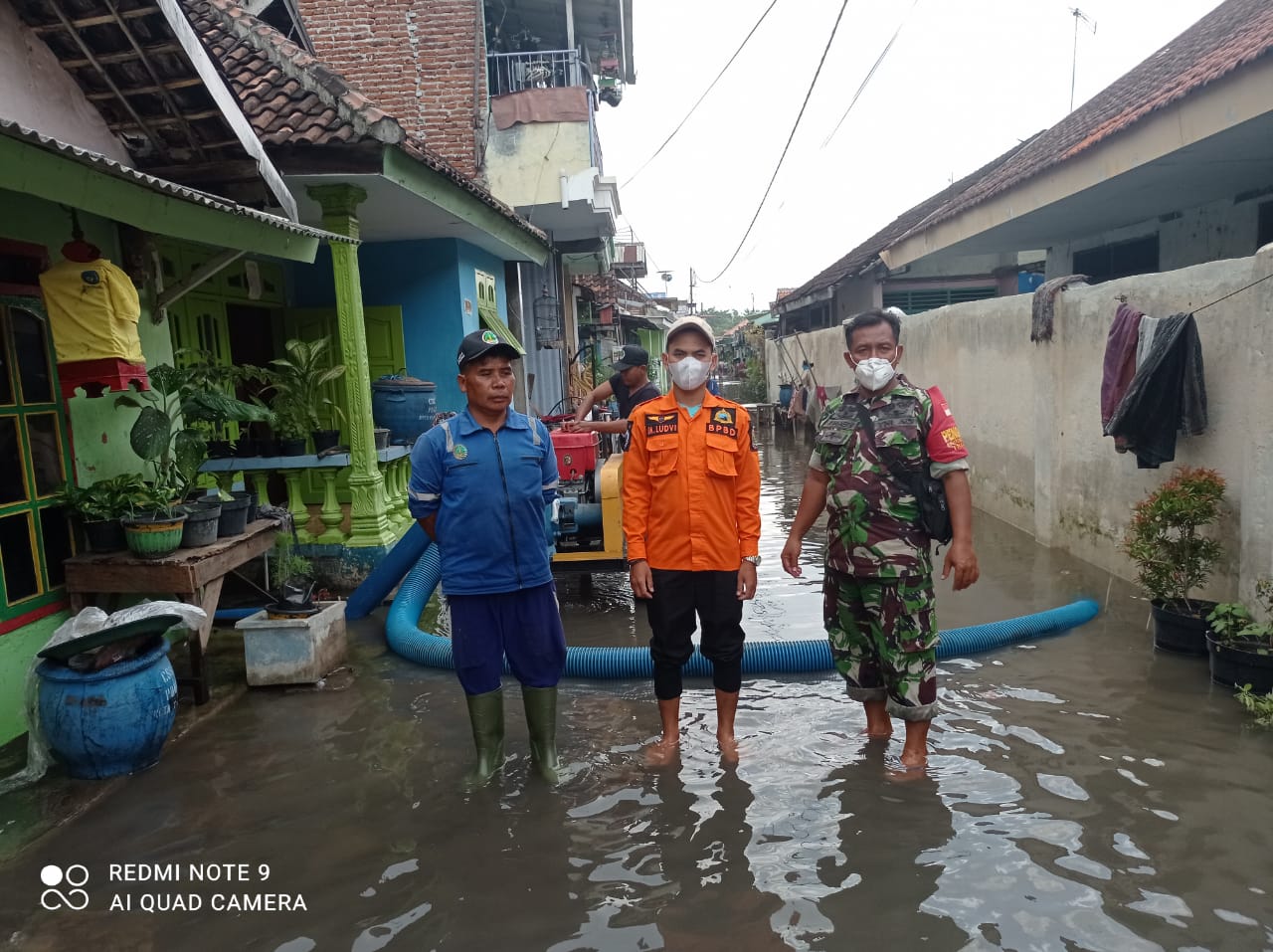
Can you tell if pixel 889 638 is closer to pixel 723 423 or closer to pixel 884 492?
pixel 884 492

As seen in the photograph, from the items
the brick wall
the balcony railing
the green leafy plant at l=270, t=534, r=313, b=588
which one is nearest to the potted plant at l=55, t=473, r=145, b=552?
the green leafy plant at l=270, t=534, r=313, b=588

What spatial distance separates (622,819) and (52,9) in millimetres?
5061

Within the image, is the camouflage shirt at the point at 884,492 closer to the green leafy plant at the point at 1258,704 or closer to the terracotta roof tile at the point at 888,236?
the green leafy plant at the point at 1258,704

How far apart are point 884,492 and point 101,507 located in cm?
411

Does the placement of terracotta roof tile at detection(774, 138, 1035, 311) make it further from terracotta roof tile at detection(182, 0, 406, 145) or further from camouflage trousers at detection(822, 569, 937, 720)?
camouflage trousers at detection(822, 569, 937, 720)

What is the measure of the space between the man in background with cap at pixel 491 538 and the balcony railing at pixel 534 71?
11.0 m

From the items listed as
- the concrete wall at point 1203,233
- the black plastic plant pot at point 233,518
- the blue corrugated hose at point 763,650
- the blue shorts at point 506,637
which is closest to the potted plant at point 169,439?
the black plastic plant pot at point 233,518

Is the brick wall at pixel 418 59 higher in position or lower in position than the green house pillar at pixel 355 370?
higher

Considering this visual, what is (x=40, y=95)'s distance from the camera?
4.75 meters

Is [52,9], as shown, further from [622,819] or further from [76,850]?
[622,819]

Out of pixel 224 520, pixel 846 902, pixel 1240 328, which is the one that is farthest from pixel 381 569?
pixel 1240 328

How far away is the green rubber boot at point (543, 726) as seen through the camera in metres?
3.71

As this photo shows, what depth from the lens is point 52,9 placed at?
4.59 metres

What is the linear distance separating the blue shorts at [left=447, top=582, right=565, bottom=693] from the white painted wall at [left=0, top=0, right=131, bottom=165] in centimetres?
348
